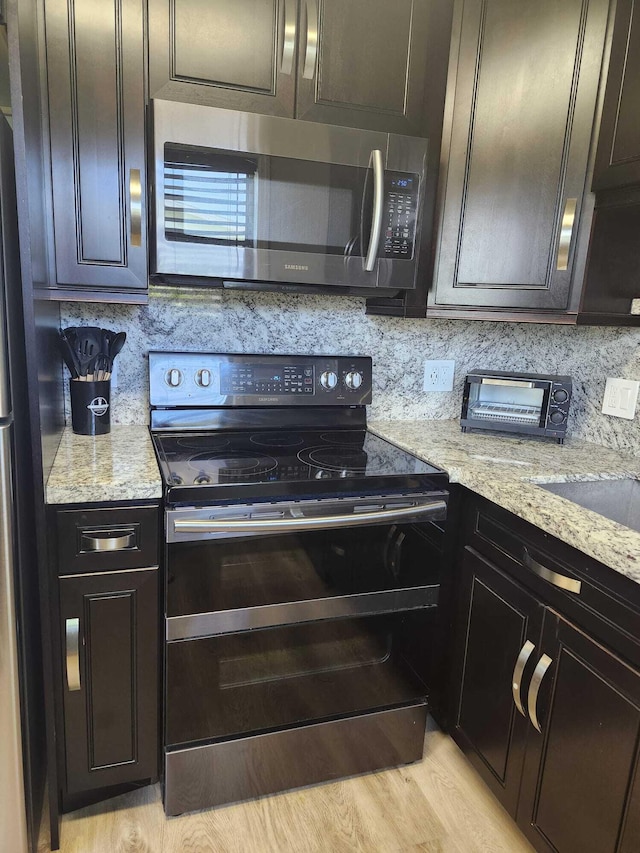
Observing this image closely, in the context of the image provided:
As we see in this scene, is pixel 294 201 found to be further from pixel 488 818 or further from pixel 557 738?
pixel 488 818

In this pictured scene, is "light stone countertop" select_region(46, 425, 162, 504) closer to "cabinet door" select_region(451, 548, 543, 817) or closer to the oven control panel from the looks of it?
the oven control panel

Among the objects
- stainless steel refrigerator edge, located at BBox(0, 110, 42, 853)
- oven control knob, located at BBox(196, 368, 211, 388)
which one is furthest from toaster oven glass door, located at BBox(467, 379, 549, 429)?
stainless steel refrigerator edge, located at BBox(0, 110, 42, 853)

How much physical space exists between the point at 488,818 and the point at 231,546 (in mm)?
1028

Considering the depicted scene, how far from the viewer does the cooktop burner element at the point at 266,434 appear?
133cm

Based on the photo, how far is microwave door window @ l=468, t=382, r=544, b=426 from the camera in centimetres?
181

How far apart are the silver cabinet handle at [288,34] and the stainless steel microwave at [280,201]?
0.52 feet

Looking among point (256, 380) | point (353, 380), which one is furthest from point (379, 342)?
point (256, 380)

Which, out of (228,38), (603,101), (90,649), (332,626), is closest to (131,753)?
(90,649)

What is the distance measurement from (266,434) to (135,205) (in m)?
0.77

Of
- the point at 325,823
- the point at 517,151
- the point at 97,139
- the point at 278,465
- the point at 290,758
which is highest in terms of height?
the point at 517,151

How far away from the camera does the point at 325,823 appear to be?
57.3 inches

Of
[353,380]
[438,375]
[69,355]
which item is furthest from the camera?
[438,375]

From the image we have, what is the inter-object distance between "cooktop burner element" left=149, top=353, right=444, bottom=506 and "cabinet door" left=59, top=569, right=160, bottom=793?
0.90ft

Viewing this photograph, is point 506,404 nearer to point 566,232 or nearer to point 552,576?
point 566,232
